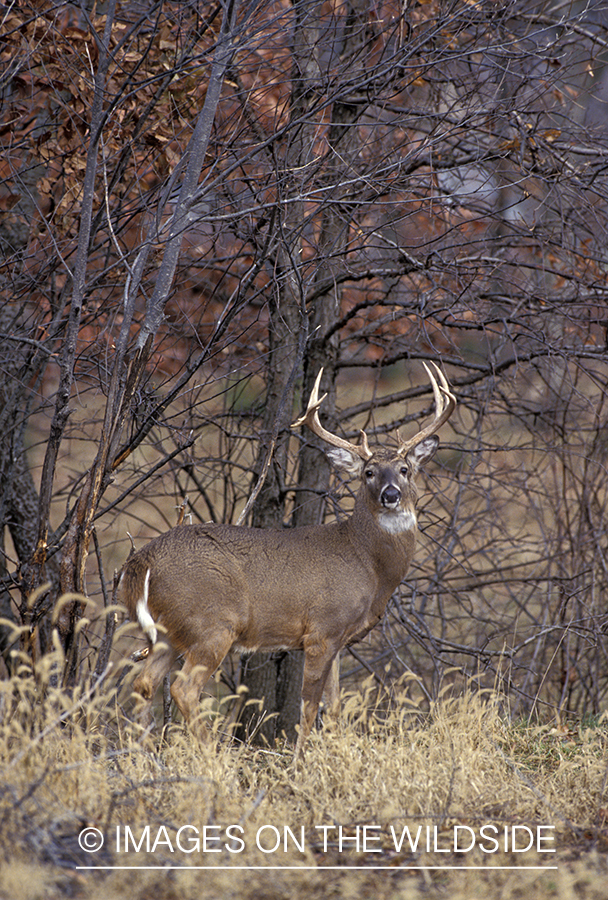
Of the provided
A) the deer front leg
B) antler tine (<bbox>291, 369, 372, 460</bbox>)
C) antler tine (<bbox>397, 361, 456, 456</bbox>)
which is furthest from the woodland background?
the deer front leg

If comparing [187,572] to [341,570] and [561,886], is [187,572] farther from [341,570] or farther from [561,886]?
[561,886]

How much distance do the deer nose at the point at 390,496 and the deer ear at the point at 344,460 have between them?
0.45m

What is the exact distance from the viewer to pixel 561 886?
10.8 feet

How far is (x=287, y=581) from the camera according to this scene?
564 cm

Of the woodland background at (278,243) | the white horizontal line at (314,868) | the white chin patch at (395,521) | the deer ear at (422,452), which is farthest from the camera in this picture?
Result: the deer ear at (422,452)

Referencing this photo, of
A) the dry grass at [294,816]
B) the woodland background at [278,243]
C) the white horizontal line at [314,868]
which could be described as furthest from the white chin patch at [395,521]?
the white horizontal line at [314,868]

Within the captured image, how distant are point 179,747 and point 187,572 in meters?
1.04

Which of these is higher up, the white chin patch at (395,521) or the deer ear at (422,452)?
the deer ear at (422,452)

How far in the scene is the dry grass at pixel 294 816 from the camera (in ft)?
10.8

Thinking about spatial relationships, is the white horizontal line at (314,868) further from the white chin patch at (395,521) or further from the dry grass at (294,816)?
the white chin patch at (395,521)

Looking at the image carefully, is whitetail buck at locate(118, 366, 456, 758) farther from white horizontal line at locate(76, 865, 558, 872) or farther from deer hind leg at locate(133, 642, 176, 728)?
white horizontal line at locate(76, 865, 558, 872)

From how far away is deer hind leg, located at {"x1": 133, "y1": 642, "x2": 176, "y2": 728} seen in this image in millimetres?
5391

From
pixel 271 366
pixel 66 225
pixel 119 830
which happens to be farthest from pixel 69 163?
pixel 119 830

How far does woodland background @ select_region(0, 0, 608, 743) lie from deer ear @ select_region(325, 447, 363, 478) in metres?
0.39
